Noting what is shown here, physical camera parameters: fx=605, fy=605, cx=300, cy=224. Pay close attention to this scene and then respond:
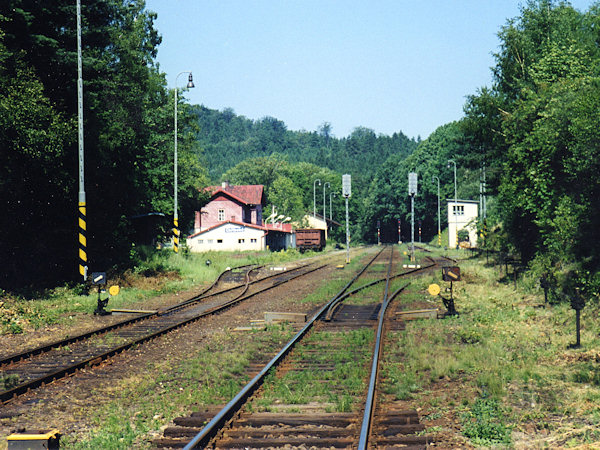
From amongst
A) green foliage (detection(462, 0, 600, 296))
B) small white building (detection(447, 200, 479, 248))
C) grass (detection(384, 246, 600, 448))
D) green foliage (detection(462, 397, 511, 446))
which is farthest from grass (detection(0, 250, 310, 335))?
small white building (detection(447, 200, 479, 248))

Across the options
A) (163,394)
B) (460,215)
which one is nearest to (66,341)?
(163,394)

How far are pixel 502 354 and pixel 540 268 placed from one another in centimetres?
1156

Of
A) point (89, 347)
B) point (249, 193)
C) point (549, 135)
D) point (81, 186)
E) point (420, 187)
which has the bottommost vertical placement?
point (89, 347)

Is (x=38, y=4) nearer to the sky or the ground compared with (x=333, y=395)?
nearer to the sky

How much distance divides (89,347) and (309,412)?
6646 millimetres

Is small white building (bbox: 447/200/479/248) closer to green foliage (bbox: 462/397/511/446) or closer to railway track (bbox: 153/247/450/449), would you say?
railway track (bbox: 153/247/450/449)

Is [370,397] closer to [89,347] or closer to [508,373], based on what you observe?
[508,373]

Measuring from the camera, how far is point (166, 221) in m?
38.9

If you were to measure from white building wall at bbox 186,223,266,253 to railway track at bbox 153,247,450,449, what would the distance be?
48319 mm

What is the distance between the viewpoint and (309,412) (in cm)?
781

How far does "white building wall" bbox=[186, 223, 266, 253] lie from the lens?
60.5 meters

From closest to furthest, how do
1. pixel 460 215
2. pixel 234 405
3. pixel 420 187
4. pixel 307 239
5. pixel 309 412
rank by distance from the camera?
pixel 234 405
pixel 309 412
pixel 307 239
pixel 460 215
pixel 420 187

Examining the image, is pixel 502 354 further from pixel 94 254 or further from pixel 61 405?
pixel 94 254

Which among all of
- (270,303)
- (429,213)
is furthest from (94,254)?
(429,213)
